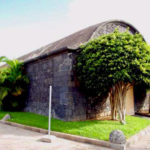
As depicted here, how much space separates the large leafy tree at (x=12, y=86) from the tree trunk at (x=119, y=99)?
543 cm

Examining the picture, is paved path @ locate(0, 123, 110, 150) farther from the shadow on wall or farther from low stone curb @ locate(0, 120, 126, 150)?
the shadow on wall

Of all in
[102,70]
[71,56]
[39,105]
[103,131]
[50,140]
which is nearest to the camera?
[50,140]

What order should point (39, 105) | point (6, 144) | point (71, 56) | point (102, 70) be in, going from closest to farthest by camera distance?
point (6, 144), point (102, 70), point (71, 56), point (39, 105)

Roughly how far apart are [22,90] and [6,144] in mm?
5860

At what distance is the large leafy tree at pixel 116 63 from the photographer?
6.50 metres

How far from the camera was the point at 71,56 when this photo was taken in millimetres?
7945

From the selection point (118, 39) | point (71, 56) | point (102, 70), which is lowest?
point (102, 70)

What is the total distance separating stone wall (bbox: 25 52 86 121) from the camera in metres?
7.54

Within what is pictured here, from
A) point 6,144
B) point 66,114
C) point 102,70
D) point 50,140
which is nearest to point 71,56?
point 102,70

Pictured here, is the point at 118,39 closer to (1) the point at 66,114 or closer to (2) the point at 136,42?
(2) the point at 136,42

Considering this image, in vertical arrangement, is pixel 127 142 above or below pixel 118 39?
below

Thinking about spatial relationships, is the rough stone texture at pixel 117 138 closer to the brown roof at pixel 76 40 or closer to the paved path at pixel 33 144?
the paved path at pixel 33 144

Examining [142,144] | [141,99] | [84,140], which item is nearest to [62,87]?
[84,140]

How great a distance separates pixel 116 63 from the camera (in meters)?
6.52
